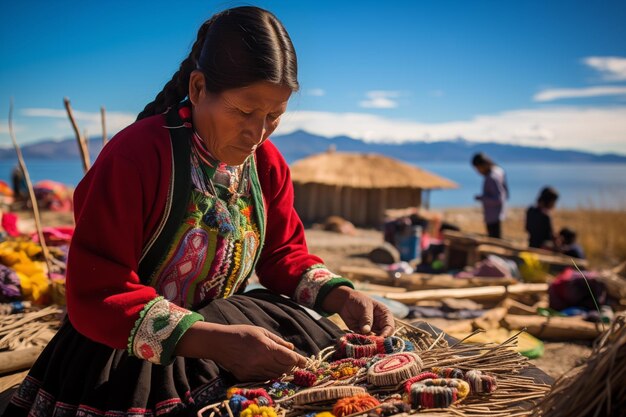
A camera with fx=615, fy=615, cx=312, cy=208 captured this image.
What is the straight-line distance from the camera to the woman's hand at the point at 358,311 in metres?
2.17

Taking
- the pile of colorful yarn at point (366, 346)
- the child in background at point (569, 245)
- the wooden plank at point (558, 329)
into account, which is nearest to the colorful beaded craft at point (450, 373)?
the pile of colorful yarn at point (366, 346)

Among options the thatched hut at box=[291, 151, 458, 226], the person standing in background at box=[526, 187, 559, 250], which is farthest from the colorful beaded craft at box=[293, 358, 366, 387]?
the thatched hut at box=[291, 151, 458, 226]

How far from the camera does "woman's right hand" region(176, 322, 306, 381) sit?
1715 mm

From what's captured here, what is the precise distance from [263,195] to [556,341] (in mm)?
3852

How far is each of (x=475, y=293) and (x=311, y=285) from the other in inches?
164

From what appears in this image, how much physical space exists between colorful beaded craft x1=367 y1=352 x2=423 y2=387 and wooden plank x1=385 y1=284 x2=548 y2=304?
3677mm

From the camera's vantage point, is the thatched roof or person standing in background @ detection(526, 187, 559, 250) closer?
person standing in background @ detection(526, 187, 559, 250)

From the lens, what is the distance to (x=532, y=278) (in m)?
7.51

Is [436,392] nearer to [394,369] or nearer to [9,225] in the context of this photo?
[394,369]

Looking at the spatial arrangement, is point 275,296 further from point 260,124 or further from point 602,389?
point 602,389

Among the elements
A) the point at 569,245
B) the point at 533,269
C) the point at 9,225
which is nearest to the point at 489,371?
the point at 9,225

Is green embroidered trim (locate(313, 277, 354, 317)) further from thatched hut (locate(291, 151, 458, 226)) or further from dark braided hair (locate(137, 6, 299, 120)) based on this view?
thatched hut (locate(291, 151, 458, 226))

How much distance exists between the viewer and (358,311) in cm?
220

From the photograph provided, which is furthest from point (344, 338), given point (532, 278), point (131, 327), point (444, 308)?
point (532, 278)
